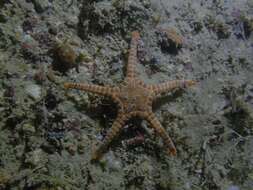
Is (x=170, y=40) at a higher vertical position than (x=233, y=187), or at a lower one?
higher

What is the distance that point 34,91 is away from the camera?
217 inches

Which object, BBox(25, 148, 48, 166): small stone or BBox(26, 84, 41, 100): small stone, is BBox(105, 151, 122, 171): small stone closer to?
BBox(25, 148, 48, 166): small stone

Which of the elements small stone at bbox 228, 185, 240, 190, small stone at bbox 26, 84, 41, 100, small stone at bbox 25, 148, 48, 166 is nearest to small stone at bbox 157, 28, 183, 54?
small stone at bbox 26, 84, 41, 100

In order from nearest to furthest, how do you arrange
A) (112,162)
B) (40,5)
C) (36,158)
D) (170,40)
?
(36,158) → (112,162) → (40,5) → (170,40)

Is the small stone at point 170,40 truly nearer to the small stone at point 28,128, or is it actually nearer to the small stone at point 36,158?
the small stone at point 28,128

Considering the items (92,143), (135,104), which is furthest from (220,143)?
(92,143)

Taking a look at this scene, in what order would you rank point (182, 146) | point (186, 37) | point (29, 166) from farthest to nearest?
point (186, 37)
point (182, 146)
point (29, 166)

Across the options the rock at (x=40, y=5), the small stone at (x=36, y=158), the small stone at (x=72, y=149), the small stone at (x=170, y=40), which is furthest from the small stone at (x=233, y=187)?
the rock at (x=40, y=5)

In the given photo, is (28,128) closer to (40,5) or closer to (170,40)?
(40,5)

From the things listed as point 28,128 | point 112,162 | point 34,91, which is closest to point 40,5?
point 34,91

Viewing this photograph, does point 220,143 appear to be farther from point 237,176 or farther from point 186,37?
point 186,37

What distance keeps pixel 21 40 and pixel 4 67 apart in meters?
0.56

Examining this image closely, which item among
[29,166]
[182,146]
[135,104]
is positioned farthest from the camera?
[182,146]

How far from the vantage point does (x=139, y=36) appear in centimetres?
630
